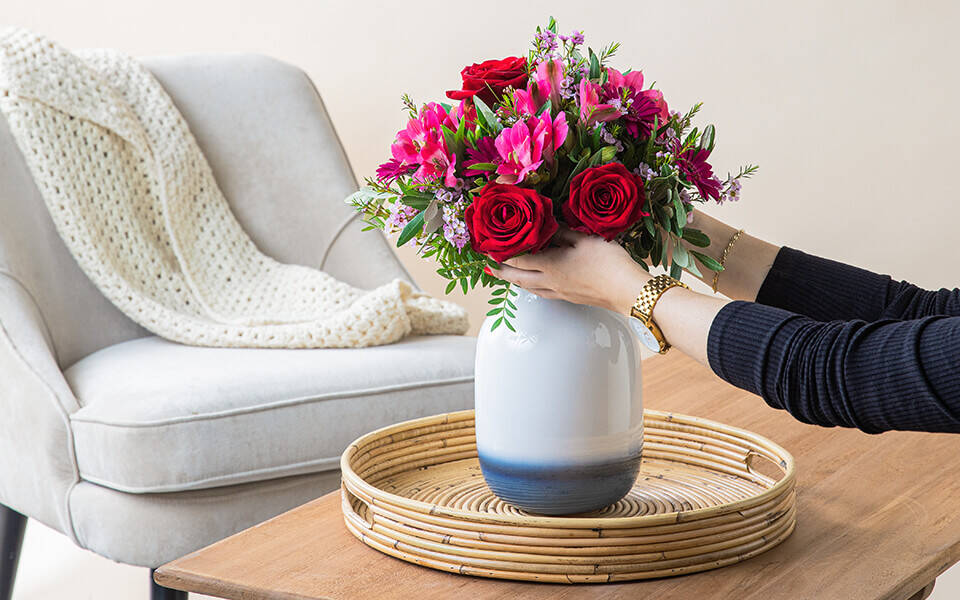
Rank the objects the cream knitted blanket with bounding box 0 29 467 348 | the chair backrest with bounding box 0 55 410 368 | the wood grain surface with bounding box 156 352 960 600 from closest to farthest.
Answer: the wood grain surface with bounding box 156 352 960 600 < the cream knitted blanket with bounding box 0 29 467 348 < the chair backrest with bounding box 0 55 410 368

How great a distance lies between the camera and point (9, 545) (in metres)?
1.70

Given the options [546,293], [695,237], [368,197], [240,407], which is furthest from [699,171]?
[240,407]

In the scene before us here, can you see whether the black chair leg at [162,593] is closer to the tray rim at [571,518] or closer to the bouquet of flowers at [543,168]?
the tray rim at [571,518]

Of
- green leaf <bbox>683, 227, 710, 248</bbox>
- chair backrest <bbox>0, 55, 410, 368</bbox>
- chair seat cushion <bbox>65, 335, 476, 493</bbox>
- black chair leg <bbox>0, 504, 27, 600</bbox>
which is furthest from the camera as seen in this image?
chair backrest <bbox>0, 55, 410, 368</bbox>

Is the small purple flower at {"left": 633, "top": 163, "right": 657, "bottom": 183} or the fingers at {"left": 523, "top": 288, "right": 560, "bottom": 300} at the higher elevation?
the small purple flower at {"left": 633, "top": 163, "right": 657, "bottom": 183}

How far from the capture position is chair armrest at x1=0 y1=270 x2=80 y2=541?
1477 mm

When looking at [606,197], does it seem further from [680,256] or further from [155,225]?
[155,225]

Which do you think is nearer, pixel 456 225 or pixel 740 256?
pixel 456 225

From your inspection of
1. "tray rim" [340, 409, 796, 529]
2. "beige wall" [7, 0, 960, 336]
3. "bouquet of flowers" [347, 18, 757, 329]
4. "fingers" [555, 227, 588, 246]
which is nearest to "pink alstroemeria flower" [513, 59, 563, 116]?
"bouquet of flowers" [347, 18, 757, 329]

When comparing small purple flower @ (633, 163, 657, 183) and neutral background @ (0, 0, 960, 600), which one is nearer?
small purple flower @ (633, 163, 657, 183)

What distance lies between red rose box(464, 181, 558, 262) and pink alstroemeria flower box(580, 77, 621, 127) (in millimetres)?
81

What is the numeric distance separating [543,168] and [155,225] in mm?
1312

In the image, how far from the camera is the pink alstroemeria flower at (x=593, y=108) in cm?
84

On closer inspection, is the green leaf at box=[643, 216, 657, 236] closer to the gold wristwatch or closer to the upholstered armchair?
the gold wristwatch
